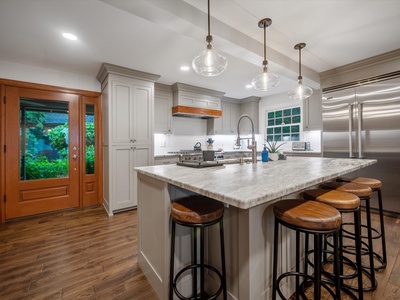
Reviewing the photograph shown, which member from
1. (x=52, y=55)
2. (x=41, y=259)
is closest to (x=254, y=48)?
(x=52, y=55)

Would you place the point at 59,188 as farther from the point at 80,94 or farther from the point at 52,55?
the point at 52,55

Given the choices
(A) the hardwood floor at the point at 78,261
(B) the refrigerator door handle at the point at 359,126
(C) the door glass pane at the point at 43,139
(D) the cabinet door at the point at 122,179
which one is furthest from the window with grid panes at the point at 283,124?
(C) the door glass pane at the point at 43,139

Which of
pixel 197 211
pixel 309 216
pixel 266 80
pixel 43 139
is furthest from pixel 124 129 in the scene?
pixel 309 216

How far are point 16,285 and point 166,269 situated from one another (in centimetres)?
136

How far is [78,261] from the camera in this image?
190 cm

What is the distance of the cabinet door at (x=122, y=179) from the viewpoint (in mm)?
3152

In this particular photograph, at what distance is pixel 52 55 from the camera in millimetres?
2680

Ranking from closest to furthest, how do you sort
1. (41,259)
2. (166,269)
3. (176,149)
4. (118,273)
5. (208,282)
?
(166,269) < (208,282) < (118,273) < (41,259) < (176,149)

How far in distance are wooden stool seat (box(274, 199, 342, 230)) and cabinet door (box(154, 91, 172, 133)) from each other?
3453 mm

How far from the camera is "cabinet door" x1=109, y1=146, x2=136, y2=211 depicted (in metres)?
3.15

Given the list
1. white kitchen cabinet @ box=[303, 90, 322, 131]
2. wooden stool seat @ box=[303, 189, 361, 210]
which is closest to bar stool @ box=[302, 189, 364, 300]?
wooden stool seat @ box=[303, 189, 361, 210]

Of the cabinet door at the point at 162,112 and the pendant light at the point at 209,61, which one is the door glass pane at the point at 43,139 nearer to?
the cabinet door at the point at 162,112

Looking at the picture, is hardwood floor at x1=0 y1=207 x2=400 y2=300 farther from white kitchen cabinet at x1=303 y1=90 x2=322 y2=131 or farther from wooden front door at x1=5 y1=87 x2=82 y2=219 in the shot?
white kitchen cabinet at x1=303 y1=90 x2=322 y2=131

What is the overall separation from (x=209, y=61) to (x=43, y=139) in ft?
10.3
